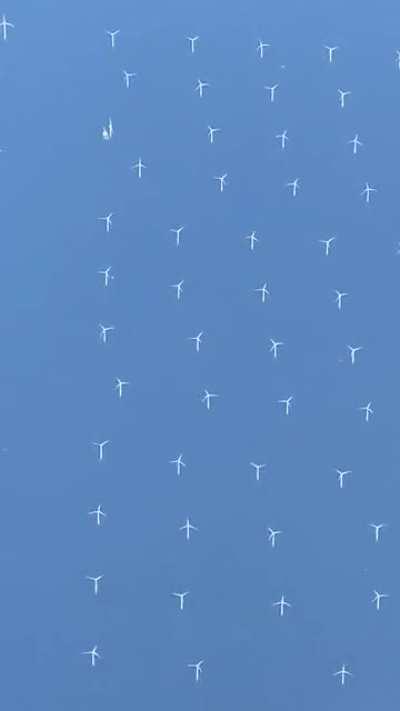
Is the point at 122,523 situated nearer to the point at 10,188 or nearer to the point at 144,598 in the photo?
the point at 144,598

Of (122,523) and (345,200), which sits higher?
(345,200)

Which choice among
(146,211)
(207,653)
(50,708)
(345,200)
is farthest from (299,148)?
(50,708)

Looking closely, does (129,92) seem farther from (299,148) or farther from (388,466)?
(388,466)

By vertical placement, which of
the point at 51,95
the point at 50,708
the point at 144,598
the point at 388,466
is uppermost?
the point at 51,95

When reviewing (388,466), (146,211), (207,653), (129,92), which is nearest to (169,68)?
(129,92)

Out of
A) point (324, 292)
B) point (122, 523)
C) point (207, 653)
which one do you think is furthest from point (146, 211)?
point (207, 653)

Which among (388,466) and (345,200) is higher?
(345,200)

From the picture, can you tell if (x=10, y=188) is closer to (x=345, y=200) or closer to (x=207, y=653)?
(x=345, y=200)

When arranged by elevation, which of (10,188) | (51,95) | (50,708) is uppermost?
(51,95)
